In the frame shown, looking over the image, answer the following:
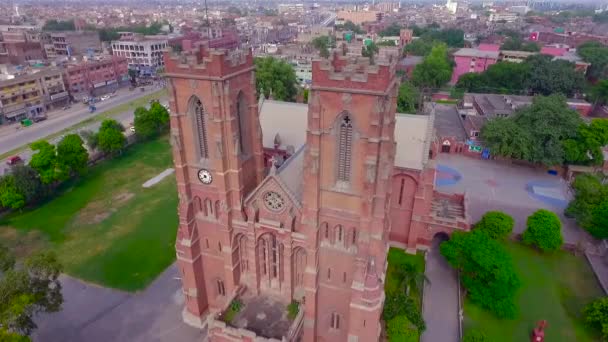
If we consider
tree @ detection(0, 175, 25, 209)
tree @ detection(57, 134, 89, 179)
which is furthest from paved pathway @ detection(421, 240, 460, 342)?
tree @ detection(0, 175, 25, 209)

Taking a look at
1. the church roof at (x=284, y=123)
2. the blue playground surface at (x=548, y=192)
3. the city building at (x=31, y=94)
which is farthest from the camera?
the city building at (x=31, y=94)

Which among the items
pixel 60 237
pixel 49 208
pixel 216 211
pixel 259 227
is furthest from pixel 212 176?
→ pixel 49 208

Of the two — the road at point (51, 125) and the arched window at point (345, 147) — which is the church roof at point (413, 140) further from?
the road at point (51, 125)

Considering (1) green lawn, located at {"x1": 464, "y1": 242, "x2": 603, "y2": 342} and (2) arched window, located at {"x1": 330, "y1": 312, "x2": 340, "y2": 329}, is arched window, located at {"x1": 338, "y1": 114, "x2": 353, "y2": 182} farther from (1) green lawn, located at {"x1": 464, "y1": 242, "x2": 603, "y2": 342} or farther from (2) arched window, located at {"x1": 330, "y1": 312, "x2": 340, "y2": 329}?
(1) green lawn, located at {"x1": 464, "y1": 242, "x2": 603, "y2": 342}

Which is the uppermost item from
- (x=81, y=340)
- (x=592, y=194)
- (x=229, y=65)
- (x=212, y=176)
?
(x=229, y=65)

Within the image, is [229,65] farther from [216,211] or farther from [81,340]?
[81,340]

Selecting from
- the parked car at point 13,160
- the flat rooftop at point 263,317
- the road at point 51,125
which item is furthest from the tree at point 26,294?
the road at point 51,125

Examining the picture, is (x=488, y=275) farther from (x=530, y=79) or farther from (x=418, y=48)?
(x=418, y=48)
